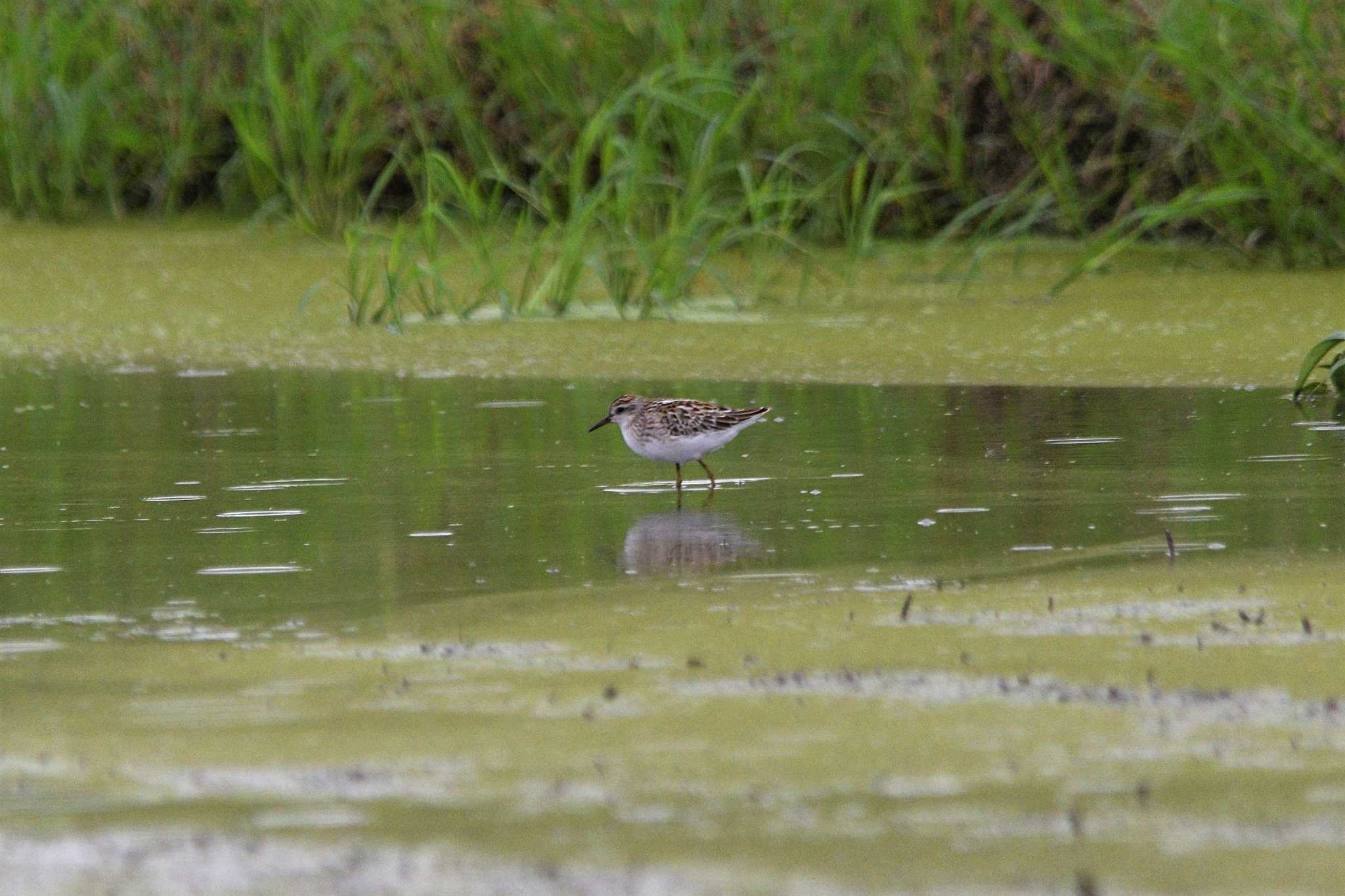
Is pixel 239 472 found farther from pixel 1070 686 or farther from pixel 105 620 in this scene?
pixel 1070 686

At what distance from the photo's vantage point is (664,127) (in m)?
9.34

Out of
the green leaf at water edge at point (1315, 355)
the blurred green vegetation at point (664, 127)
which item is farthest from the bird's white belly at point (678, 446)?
the blurred green vegetation at point (664, 127)

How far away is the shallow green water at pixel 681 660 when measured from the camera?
2.81m

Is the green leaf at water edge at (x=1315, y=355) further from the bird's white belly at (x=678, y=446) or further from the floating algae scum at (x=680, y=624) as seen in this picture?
the bird's white belly at (x=678, y=446)

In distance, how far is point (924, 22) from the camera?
9805 mm

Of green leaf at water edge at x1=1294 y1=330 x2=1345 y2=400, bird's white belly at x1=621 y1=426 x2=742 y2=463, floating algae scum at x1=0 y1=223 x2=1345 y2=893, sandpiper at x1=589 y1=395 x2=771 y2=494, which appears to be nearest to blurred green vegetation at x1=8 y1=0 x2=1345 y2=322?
floating algae scum at x1=0 y1=223 x2=1345 y2=893

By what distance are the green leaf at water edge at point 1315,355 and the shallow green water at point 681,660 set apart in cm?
15

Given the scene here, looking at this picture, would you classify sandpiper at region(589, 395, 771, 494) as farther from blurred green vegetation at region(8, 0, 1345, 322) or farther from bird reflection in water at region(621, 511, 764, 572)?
blurred green vegetation at region(8, 0, 1345, 322)

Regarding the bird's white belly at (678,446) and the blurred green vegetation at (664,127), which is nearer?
the bird's white belly at (678,446)

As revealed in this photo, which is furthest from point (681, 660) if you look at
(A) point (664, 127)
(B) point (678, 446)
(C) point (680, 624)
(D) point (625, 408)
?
(A) point (664, 127)

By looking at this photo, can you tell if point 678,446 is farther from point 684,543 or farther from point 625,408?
point 684,543

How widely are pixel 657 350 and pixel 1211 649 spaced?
430 cm

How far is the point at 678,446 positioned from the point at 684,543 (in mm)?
731

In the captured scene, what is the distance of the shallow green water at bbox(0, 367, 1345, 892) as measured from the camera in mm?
2807
